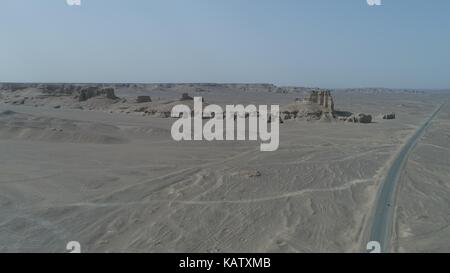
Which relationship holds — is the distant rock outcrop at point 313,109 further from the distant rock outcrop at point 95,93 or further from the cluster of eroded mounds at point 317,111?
the distant rock outcrop at point 95,93

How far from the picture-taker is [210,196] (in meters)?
13.8

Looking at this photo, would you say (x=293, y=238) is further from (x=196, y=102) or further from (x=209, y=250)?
(x=196, y=102)

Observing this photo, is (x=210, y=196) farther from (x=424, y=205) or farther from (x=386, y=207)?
(x=424, y=205)

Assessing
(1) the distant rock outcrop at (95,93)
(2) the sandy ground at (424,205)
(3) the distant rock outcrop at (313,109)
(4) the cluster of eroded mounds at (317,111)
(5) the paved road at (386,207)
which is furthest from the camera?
(1) the distant rock outcrop at (95,93)

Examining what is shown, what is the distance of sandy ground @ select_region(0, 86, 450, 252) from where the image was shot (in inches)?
401

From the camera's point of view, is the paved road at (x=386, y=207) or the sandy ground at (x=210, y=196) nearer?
the sandy ground at (x=210, y=196)

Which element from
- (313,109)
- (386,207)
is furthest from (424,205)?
(313,109)

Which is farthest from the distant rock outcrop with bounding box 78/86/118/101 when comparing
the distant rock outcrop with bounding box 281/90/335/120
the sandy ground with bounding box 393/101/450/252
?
the sandy ground with bounding box 393/101/450/252

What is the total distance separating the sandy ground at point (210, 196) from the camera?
1018cm

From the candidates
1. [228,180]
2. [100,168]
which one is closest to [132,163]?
[100,168]

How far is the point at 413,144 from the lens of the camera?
26.1 metres

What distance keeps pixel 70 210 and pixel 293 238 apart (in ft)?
20.7

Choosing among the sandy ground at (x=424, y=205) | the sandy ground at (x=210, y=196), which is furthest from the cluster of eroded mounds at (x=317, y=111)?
the sandy ground at (x=424, y=205)

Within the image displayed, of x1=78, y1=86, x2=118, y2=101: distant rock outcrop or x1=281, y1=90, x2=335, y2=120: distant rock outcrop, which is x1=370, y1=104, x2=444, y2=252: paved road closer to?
x1=281, y1=90, x2=335, y2=120: distant rock outcrop
